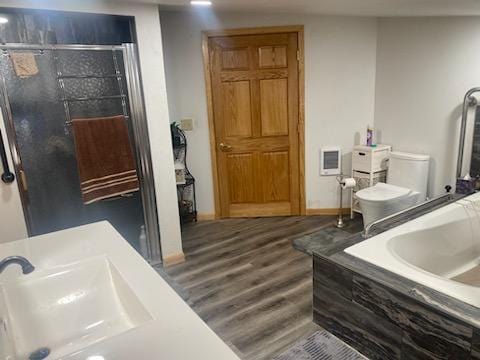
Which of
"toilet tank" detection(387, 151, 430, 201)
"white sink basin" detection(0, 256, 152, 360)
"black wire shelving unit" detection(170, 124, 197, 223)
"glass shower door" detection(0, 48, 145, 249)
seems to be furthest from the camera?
"black wire shelving unit" detection(170, 124, 197, 223)

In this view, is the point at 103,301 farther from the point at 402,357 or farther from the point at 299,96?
the point at 299,96

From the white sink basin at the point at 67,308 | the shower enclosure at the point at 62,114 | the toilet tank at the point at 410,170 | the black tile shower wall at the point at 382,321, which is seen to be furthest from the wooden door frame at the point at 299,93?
the white sink basin at the point at 67,308

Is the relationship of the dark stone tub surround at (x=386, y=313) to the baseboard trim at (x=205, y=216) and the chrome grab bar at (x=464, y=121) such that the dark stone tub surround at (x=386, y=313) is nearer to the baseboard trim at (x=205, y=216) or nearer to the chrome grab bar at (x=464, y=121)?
the chrome grab bar at (x=464, y=121)

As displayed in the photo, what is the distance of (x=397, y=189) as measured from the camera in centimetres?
345

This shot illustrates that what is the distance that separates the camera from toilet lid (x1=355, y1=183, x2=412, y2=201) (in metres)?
3.31

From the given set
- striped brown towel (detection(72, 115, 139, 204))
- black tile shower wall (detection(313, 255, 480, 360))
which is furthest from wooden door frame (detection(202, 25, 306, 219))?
black tile shower wall (detection(313, 255, 480, 360))

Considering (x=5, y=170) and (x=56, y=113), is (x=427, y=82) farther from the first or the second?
(x=5, y=170)

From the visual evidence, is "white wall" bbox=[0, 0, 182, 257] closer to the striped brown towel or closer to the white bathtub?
the striped brown towel

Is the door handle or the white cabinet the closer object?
the white cabinet

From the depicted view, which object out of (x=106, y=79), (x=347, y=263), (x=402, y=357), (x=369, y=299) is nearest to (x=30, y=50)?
(x=106, y=79)

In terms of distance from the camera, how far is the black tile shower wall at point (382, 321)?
1564 mm

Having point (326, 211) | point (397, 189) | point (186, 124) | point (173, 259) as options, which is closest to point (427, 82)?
point (397, 189)

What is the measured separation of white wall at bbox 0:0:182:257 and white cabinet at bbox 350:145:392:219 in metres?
1.91

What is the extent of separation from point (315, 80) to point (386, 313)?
A: 267cm
